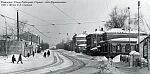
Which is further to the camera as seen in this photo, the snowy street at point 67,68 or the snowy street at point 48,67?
the snowy street at point 48,67

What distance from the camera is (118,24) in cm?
10050

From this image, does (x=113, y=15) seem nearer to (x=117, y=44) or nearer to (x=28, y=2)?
(x=117, y=44)

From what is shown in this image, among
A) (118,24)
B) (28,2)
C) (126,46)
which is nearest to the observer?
(28,2)

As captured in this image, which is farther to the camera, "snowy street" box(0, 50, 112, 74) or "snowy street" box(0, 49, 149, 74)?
"snowy street" box(0, 50, 112, 74)

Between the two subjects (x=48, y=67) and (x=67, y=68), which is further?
(x=48, y=67)

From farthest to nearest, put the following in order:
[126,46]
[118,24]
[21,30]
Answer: [118,24]
[21,30]
[126,46]

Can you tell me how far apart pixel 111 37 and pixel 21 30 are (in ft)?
108

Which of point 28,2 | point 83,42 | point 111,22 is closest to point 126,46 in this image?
point 111,22

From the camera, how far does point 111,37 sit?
7812 cm

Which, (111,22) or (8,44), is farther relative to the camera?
(111,22)

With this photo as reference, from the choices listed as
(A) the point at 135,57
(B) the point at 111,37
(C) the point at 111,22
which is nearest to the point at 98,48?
(B) the point at 111,37

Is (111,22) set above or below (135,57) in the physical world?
above

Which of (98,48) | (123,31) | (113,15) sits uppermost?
(113,15)

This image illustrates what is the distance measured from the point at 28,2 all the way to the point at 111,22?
8368cm
